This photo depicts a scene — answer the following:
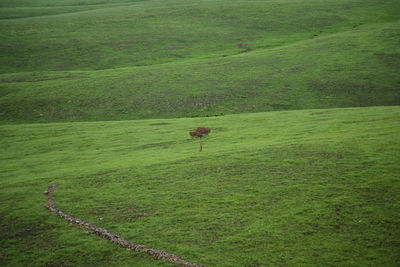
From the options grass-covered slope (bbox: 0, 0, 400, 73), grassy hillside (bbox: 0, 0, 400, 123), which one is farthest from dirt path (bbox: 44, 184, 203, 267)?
grass-covered slope (bbox: 0, 0, 400, 73)

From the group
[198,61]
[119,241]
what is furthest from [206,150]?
[198,61]

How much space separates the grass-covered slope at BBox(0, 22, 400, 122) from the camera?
4875cm

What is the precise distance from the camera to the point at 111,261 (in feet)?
44.6

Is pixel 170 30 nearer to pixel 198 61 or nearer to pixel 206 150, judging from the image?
pixel 198 61

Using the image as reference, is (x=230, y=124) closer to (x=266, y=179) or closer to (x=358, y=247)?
(x=266, y=179)

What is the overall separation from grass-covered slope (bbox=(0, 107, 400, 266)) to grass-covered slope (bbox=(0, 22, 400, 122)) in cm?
1778

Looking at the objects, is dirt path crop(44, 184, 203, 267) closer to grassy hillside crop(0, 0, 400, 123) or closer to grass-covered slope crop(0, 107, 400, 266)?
grass-covered slope crop(0, 107, 400, 266)

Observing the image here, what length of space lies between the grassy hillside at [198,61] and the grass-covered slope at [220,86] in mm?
185

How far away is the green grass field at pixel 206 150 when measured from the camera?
46.7 ft

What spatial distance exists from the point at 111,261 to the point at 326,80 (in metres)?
50.2

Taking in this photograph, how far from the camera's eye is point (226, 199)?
17672 mm

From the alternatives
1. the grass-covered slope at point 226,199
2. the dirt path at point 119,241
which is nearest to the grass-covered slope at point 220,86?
the grass-covered slope at point 226,199

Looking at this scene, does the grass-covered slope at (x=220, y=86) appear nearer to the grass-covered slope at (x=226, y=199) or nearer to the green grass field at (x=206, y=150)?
the green grass field at (x=206, y=150)

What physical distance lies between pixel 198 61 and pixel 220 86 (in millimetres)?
18273
